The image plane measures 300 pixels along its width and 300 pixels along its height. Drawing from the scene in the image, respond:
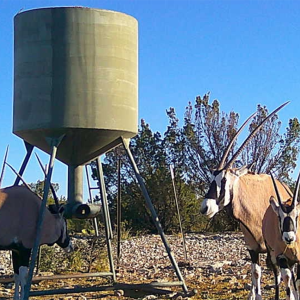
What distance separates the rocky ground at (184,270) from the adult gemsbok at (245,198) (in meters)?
0.84

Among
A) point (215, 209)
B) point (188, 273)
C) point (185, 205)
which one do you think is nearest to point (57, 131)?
point (215, 209)

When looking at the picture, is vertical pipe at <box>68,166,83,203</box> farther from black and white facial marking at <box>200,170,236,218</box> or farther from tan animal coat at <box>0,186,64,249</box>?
black and white facial marking at <box>200,170,236,218</box>

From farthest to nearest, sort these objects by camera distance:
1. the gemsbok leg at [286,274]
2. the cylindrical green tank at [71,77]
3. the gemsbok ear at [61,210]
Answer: the gemsbok ear at [61,210] < the cylindrical green tank at [71,77] < the gemsbok leg at [286,274]

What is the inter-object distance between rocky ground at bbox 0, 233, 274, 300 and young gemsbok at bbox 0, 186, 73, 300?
101 centimetres

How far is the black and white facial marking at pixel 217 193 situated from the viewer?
872 cm

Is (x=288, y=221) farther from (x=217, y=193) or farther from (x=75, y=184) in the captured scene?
(x=75, y=184)

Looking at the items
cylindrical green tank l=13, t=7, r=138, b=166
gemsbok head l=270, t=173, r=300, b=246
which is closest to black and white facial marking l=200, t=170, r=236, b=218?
gemsbok head l=270, t=173, r=300, b=246

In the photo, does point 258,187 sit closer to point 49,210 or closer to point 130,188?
point 49,210

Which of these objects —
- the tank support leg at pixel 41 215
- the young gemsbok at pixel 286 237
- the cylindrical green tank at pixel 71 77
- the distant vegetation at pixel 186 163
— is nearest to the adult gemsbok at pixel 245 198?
the young gemsbok at pixel 286 237

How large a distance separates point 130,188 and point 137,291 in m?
17.7

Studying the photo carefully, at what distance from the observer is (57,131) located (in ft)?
31.8

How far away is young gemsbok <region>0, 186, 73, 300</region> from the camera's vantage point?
939 cm

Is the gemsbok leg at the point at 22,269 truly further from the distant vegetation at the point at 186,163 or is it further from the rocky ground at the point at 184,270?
the distant vegetation at the point at 186,163

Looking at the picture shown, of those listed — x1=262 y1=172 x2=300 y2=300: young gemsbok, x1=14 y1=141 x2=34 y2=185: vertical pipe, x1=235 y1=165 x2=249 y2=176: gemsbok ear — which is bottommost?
x1=262 y1=172 x2=300 y2=300: young gemsbok
